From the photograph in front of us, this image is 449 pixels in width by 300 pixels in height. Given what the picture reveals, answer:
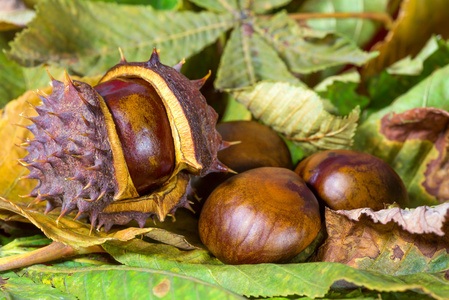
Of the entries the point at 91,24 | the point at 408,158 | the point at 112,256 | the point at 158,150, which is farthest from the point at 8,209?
the point at 408,158

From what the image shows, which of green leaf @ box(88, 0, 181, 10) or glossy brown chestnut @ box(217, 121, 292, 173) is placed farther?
green leaf @ box(88, 0, 181, 10)

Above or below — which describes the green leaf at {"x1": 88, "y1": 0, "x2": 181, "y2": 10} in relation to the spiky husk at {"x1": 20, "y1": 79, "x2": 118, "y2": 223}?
above

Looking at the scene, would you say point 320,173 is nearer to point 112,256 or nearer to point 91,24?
point 112,256

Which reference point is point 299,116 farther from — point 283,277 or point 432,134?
point 283,277

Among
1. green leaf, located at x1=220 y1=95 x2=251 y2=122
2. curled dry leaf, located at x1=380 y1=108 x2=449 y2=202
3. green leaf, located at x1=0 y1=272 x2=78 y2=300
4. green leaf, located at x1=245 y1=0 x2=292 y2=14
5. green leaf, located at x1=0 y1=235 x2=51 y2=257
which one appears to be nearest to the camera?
green leaf, located at x1=0 y1=272 x2=78 y2=300

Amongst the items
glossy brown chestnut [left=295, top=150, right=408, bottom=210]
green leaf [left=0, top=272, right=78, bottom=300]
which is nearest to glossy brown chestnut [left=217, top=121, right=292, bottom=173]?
glossy brown chestnut [left=295, top=150, right=408, bottom=210]

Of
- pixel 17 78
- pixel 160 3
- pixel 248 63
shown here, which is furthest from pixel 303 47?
pixel 17 78

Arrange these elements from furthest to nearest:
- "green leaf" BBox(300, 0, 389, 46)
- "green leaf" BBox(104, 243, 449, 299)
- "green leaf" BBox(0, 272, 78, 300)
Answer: "green leaf" BBox(300, 0, 389, 46)
"green leaf" BBox(0, 272, 78, 300)
"green leaf" BBox(104, 243, 449, 299)

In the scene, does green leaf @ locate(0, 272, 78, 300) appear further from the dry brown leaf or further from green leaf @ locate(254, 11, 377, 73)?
the dry brown leaf

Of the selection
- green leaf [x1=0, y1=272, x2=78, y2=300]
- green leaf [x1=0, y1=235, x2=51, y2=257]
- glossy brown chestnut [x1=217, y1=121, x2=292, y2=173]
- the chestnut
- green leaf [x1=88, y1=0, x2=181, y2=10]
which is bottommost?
green leaf [x1=0, y1=272, x2=78, y2=300]
